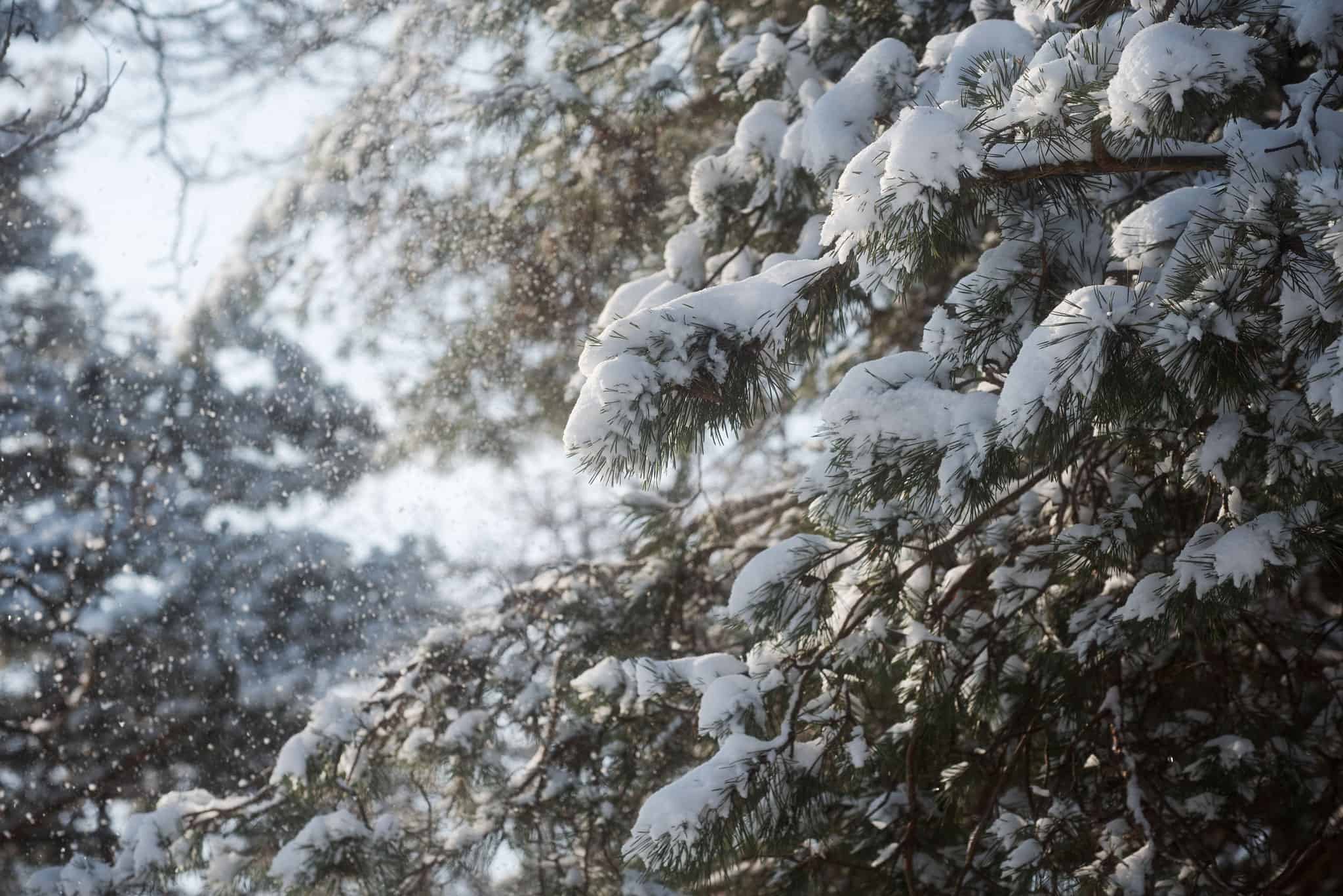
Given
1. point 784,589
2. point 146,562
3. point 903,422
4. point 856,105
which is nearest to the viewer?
point 903,422

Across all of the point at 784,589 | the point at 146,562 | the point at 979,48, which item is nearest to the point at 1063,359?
the point at 784,589

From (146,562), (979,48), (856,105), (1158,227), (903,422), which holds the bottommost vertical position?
(903,422)

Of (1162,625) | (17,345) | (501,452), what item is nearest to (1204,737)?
(1162,625)

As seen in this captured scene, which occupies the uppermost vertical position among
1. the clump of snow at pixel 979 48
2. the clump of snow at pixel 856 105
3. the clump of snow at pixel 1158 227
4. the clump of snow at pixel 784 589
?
the clump of snow at pixel 856 105

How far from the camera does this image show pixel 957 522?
1.22 meters

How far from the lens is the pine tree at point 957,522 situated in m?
1.07

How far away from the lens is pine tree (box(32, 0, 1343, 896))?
42.0 inches

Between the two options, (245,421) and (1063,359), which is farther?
(245,421)

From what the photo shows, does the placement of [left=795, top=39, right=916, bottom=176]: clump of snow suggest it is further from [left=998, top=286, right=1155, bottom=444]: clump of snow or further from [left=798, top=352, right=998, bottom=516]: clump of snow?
[left=998, top=286, right=1155, bottom=444]: clump of snow

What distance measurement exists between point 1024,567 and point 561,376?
2.53 meters

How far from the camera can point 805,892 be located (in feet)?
6.17

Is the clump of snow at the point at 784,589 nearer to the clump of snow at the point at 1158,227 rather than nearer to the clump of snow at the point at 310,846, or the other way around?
the clump of snow at the point at 1158,227

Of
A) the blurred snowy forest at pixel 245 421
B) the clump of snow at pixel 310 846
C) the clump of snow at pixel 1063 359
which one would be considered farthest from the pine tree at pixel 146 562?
the clump of snow at pixel 1063 359

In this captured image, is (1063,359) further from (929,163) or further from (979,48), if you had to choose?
(979,48)
